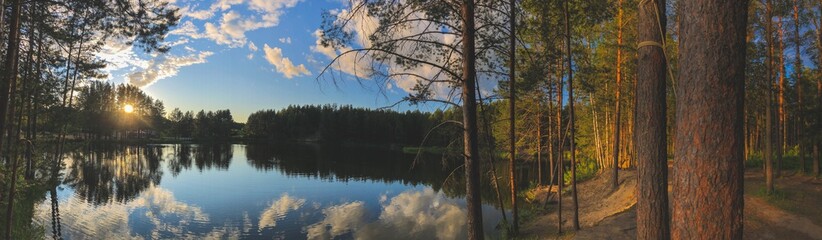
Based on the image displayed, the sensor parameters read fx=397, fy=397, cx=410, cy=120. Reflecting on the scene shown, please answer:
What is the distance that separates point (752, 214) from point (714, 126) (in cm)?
1013

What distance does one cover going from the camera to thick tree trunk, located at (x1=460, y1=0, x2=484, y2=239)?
6445 mm

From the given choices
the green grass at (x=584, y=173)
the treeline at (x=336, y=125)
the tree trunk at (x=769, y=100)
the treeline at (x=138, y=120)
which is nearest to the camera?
the tree trunk at (x=769, y=100)

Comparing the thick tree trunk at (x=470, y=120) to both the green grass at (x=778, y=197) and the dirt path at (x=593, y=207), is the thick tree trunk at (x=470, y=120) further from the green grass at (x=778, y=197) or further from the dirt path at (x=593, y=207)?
the green grass at (x=778, y=197)

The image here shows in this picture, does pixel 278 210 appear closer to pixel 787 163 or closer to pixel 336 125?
pixel 787 163

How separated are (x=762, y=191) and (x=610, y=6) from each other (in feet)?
28.6

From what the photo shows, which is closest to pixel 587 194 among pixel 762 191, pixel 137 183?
pixel 762 191

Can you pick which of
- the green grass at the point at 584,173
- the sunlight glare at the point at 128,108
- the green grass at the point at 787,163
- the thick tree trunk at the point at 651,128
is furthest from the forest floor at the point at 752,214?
the sunlight glare at the point at 128,108

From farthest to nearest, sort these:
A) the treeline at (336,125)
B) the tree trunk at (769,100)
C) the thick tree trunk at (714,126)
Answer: the treeline at (336,125)
the tree trunk at (769,100)
the thick tree trunk at (714,126)

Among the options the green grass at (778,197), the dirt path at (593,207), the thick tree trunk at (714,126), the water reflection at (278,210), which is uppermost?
the thick tree trunk at (714,126)

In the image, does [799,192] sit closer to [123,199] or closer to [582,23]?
[582,23]

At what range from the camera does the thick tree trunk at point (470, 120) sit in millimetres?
6445

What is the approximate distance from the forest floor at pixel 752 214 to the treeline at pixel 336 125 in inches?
2597

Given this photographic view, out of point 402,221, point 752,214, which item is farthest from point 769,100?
point 402,221

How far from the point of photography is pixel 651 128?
5.34 metres
